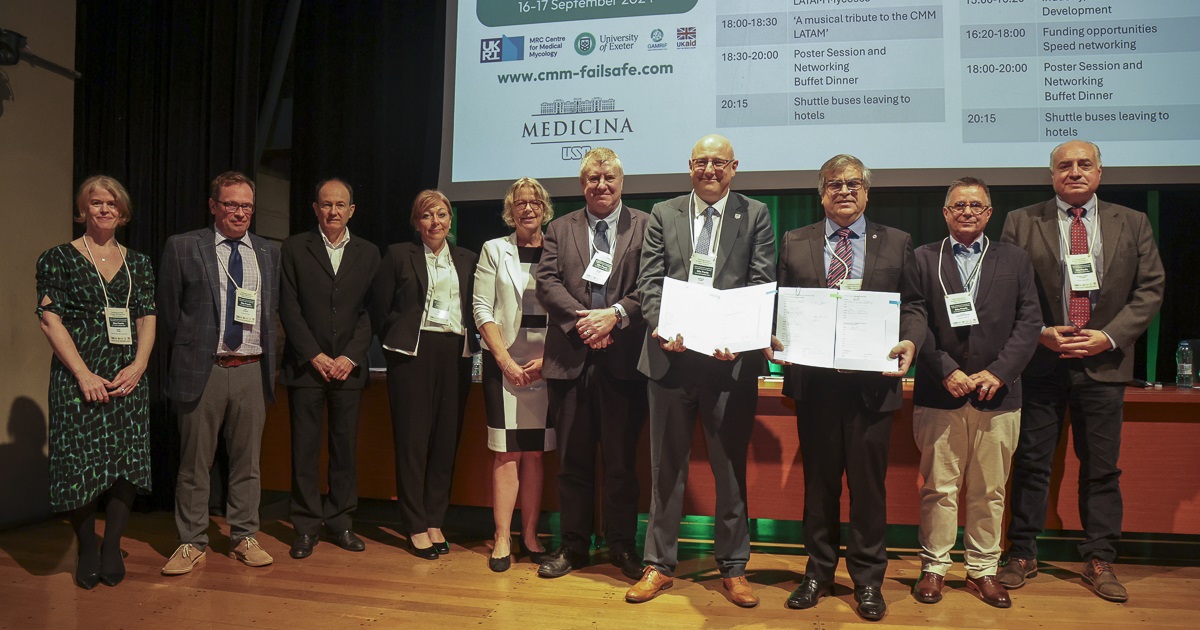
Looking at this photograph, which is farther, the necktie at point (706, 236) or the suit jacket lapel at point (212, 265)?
the suit jacket lapel at point (212, 265)

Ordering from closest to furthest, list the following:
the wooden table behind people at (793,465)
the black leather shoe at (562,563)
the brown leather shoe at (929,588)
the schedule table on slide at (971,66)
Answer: the brown leather shoe at (929,588), the black leather shoe at (562,563), the wooden table behind people at (793,465), the schedule table on slide at (971,66)

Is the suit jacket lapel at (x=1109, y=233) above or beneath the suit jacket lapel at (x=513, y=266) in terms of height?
above

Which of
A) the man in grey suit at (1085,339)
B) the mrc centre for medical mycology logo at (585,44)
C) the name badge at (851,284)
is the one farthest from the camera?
the mrc centre for medical mycology logo at (585,44)

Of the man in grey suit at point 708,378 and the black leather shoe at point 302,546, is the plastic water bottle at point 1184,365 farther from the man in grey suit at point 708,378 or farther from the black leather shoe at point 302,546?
the black leather shoe at point 302,546

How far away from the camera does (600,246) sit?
3.01 metres

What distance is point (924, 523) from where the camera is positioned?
287 centimetres

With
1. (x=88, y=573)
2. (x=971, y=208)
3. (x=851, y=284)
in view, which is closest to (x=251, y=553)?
(x=88, y=573)

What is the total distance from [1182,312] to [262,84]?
5.37 m

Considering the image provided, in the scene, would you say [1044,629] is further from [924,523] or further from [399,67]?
[399,67]

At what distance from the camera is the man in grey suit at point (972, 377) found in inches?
109

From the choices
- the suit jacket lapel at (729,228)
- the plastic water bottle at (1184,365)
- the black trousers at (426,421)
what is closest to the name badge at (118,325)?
the black trousers at (426,421)

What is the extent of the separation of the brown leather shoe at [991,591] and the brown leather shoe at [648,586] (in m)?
1.18

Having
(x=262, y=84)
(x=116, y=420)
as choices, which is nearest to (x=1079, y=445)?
(x=116, y=420)

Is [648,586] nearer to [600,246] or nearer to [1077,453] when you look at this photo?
[600,246]
